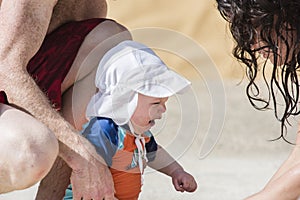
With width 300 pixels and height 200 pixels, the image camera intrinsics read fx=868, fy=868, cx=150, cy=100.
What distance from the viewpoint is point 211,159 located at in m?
4.04

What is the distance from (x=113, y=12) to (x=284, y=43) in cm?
248

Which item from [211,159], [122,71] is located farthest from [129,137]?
[211,159]

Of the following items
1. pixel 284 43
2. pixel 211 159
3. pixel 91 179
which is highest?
pixel 284 43

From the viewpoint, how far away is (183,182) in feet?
9.23

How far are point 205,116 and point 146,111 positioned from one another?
49.8 inches

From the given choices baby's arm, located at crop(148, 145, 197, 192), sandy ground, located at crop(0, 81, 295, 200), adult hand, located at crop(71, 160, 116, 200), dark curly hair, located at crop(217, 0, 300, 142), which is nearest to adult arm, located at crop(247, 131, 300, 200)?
dark curly hair, located at crop(217, 0, 300, 142)

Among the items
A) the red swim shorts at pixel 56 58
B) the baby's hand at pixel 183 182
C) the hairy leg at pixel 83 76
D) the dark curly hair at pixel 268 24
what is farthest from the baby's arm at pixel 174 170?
the dark curly hair at pixel 268 24

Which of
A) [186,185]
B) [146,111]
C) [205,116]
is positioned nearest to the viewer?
[146,111]

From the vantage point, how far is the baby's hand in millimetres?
2797

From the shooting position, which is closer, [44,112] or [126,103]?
[44,112]

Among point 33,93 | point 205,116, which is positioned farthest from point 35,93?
point 205,116

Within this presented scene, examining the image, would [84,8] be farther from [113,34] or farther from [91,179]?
[91,179]

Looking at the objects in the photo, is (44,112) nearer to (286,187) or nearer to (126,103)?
(126,103)

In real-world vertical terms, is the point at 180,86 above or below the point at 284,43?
below
